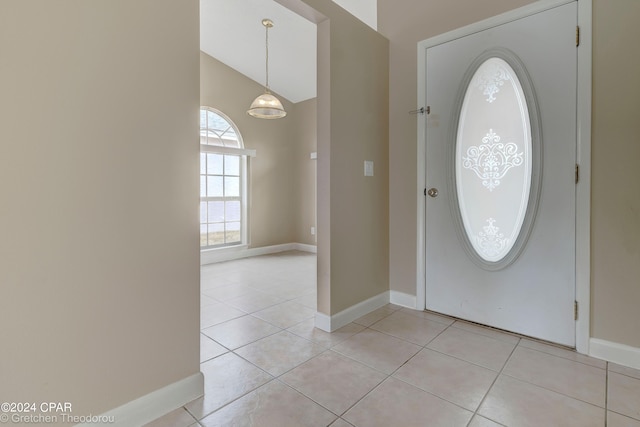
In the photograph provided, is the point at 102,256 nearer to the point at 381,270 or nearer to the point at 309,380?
the point at 309,380

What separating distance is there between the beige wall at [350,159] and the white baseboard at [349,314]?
4cm

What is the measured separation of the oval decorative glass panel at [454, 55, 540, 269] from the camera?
2.17 meters

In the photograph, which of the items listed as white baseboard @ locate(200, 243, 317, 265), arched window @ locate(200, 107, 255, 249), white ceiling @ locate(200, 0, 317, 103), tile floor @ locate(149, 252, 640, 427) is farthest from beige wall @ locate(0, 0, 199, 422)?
arched window @ locate(200, 107, 255, 249)

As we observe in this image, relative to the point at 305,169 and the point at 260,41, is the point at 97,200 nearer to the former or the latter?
the point at 260,41

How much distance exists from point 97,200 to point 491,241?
2.42 metres

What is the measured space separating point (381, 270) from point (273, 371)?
136 centimetres

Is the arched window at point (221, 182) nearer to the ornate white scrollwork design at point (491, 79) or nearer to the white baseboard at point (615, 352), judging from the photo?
the ornate white scrollwork design at point (491, 79)

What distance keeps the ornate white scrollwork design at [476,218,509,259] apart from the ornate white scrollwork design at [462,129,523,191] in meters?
0.29

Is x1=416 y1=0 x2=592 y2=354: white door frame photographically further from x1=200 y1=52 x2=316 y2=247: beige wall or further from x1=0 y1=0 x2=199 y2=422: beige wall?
x1=200 y1=52 x2=316 y2=247: beige wall

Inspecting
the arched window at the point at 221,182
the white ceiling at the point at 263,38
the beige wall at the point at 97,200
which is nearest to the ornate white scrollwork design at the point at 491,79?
the white ceiling at the point at 263,38

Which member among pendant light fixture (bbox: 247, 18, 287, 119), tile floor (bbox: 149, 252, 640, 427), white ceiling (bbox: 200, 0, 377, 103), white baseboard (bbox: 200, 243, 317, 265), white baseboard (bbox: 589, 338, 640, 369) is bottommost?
tile floor (bbox: 149, 252, 640, 427)

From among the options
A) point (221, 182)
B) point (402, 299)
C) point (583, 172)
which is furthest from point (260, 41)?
A: point (583, 172)

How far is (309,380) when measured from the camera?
1.71 m

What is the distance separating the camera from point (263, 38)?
14.3 feet
